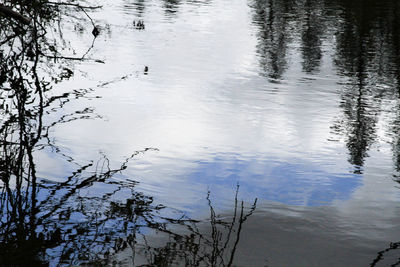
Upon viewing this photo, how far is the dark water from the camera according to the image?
746 centimetres

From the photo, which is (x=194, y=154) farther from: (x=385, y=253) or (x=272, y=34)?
(x=272, y=34)

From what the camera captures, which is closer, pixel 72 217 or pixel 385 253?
pixel 385 253

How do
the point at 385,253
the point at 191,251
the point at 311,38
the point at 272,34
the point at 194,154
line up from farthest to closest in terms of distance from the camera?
the point at 272,34, the point at 311,38, the point at 194,154, the point at 385,253, the point at 191,251

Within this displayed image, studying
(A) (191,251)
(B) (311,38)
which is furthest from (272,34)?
(A) (191,251)

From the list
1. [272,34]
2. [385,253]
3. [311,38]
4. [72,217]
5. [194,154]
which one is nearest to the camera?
[385,253]

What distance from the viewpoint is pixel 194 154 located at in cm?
1147

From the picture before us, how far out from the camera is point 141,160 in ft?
35.7

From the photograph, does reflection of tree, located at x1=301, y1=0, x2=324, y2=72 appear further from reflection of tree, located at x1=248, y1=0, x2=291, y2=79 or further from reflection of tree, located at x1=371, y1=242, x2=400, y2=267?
reflection of tree, located at x1=371, y1=242, x2=400, y2=267

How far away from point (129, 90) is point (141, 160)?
5.88 m

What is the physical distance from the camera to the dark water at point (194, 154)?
7.46 m

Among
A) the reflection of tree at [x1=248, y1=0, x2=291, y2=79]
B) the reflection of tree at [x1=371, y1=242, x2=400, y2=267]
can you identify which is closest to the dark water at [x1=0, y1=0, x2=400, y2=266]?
the reflection of tree at [x1=371, y1=242, x2=400, y2=267]

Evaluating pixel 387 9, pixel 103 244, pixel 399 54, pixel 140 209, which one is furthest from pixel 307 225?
pixel 387 9

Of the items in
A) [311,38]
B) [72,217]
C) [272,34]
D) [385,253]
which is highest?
[272,34]

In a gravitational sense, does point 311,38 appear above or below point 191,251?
above
